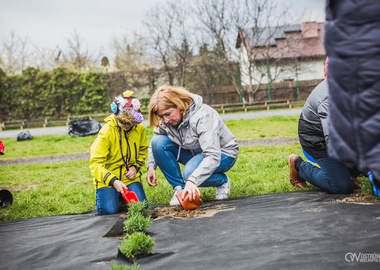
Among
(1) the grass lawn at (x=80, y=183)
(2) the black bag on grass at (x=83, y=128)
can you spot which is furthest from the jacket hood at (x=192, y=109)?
(2) the black bag on grass at (x=83, y=128)

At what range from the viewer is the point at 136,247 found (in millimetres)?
2311

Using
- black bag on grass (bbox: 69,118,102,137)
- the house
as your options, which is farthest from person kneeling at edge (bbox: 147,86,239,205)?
the house

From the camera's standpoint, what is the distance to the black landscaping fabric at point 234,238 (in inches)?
82.3

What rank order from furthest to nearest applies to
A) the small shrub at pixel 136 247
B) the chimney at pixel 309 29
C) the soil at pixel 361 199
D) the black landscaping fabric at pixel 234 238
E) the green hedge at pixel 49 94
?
the chimney at pixel 309 29, the green hedge at pixel 49 94, the soil at pixel 361 199, the small shrub at pixel 136 247, the black landscaping fabric at pixel 234 238

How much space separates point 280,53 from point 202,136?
25.0m

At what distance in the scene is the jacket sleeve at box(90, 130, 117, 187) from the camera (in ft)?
12.5

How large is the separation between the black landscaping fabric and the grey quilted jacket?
1.42 feet

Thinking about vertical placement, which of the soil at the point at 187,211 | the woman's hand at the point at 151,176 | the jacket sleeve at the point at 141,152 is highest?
the jacket sleeve at the point at 141,152

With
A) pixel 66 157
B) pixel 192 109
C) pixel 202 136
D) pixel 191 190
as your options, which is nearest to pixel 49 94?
pixel 66 157

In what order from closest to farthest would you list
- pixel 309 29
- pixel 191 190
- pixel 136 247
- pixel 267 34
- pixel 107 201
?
pixel 136 247, pixel 191 190, pixel 107 201, pixel 309 29, pixel 267 34

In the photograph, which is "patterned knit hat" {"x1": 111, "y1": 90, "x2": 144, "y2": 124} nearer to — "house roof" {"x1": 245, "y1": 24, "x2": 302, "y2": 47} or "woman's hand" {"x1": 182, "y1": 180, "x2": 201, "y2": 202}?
"woman's hand" {"x1": 182, "y1": 180, "x2": 201, "y2": 202}

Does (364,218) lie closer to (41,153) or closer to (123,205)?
(123,205)

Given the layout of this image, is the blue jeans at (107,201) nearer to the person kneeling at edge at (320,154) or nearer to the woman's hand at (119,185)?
the woman's hand at (119,185)

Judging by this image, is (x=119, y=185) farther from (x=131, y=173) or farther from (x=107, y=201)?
(x=131, y=173)
